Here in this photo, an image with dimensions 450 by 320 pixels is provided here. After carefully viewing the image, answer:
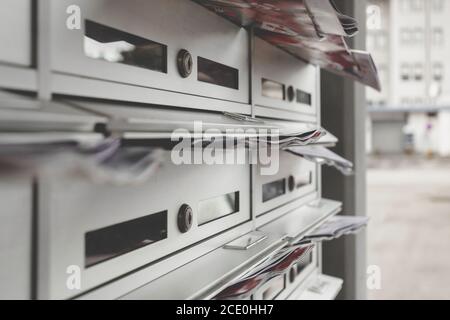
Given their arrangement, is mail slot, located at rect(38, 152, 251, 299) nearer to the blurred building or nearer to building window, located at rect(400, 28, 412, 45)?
the blurred building

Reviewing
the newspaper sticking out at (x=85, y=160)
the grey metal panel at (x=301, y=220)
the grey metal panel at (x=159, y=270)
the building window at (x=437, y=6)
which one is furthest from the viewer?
A: the building window at (x=437, y=6)

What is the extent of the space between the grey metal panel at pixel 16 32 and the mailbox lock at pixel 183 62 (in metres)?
0.41

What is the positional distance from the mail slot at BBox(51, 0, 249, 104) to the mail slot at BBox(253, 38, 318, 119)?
5.6 inches

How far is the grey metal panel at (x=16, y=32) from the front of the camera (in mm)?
658

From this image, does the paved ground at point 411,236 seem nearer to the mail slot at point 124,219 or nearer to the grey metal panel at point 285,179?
the grey metal panel at point 285,179

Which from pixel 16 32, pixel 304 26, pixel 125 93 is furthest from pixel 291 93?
pixel 16 32

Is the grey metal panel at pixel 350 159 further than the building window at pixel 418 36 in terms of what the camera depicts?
No

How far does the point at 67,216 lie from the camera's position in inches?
29.4

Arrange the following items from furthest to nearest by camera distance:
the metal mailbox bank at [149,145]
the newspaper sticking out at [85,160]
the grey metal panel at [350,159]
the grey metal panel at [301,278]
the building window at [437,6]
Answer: the building window at [437,6] → the grey metal panel at [350,159] → the grey metal panel at [301,278] → the metal mailbox bank at [149,145] → the newspaper sticking out at [85,160]

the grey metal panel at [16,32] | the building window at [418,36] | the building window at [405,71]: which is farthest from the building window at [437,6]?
the grey metal panel at [16,32]

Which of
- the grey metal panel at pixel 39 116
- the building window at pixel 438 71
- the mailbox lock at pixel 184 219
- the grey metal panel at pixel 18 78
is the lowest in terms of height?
the mailbox lock at pixel 184 219

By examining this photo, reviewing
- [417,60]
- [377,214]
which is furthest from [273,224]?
[417,60]

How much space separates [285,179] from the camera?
5.71 feet

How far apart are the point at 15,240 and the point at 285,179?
1206 millimetres
